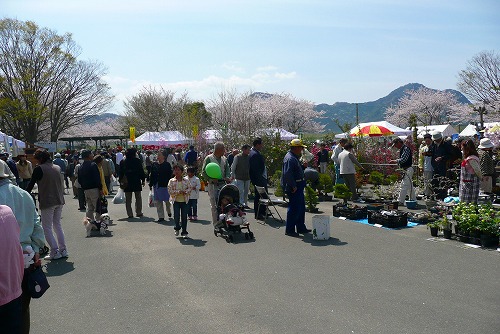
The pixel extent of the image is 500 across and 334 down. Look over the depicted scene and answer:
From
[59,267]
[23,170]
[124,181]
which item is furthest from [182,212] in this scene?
[23,170]

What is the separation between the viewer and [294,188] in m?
8.86

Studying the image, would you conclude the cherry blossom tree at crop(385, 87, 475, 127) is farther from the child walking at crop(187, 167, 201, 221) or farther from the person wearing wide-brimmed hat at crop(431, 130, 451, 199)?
the child walking at crop(187, 167, 201, 221)

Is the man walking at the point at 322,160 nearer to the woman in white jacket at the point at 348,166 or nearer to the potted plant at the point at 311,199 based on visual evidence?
the woman in white jacket at the point at 348,166

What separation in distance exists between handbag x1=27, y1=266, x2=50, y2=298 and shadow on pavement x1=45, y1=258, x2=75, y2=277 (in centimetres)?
356

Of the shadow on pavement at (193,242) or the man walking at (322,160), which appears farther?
the man walking at (322,160)

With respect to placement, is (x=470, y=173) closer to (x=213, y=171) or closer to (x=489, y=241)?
(x=489, y=241)

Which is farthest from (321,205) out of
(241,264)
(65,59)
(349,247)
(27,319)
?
(65,59)

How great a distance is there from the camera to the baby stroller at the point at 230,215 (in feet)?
29.0

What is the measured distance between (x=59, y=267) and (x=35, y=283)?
406 centimetres

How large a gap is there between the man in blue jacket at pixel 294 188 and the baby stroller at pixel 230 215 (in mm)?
907

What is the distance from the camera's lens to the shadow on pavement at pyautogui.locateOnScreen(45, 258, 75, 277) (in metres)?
7.01

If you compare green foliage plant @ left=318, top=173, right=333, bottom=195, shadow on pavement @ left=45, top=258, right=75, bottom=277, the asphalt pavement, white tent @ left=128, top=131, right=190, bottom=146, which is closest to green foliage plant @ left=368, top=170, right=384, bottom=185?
green foliage plant @ left=318, top=173, right=333, bottom=195

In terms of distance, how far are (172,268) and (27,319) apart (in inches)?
135

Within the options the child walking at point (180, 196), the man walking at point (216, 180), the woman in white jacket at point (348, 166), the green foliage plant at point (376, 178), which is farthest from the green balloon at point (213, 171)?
the green foliage plant at point (376, 178)
